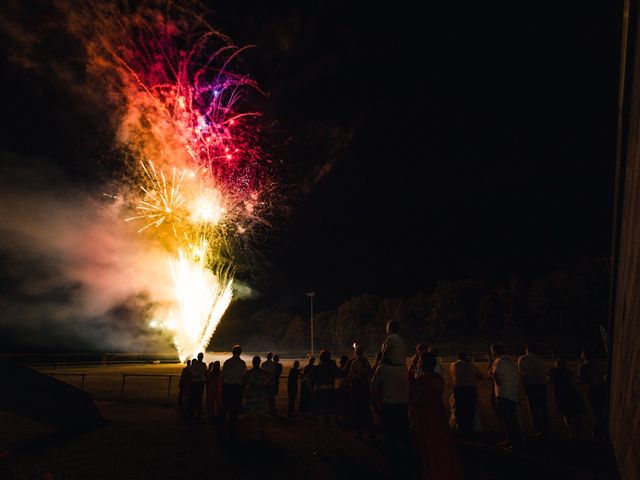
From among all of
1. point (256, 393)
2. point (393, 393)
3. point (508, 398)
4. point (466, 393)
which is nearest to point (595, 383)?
point (508, 398)

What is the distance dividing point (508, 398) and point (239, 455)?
5.11 m

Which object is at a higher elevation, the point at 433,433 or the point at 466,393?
the point at 466,393

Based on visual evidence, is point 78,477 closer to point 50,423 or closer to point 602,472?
point 50,423

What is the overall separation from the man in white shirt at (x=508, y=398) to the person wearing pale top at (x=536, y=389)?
0.91 m

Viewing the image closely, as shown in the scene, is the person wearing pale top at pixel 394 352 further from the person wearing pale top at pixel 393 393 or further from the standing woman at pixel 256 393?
the standing woman at pixel 256 393

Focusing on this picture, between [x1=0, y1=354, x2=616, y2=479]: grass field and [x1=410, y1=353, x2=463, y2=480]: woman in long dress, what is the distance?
4.11 ft

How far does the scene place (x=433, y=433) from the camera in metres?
4.77

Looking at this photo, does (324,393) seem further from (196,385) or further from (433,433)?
(196,385)

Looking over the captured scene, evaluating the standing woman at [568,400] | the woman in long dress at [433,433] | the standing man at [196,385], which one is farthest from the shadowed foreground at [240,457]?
the standing man at [196,385]

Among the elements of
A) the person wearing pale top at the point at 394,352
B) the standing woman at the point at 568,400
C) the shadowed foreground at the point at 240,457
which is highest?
the person wearing pale top at the point at 394,352

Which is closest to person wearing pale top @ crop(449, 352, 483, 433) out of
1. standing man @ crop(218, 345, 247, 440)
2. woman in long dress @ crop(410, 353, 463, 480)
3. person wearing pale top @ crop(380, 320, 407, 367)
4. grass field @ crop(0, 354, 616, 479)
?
grass field @ crop(0, 354, 616, 479)

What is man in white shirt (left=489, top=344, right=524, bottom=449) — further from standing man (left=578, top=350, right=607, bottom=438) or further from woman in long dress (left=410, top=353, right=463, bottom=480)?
woman in long dress (left=410, top=353, right=463, bottom=480)

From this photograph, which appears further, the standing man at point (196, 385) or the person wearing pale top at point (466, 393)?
the standing man at point (196, 385)

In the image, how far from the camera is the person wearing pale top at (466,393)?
27.0ft
